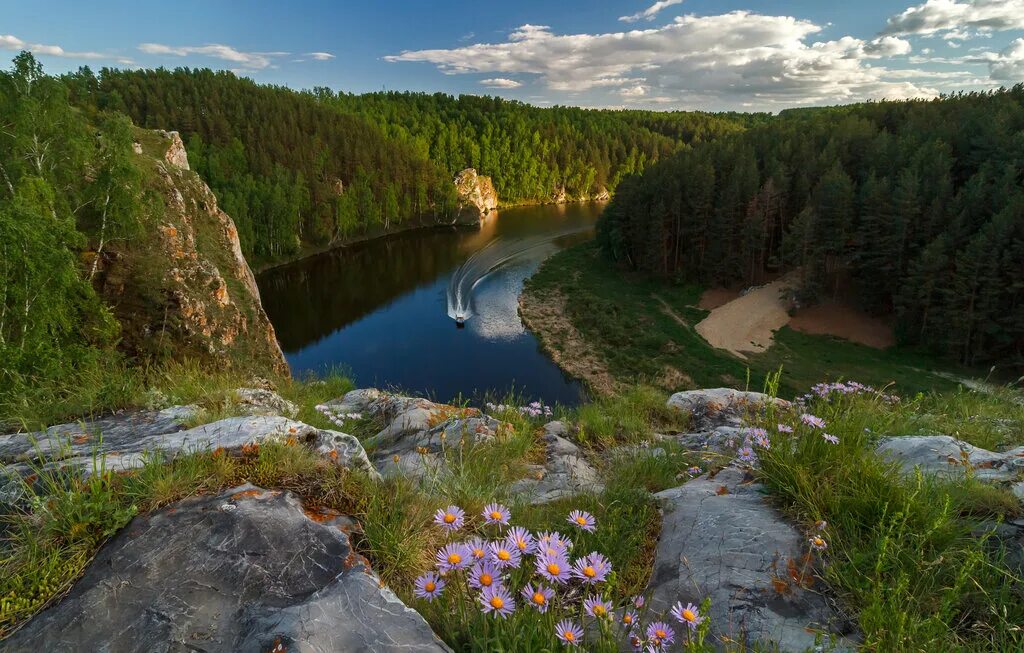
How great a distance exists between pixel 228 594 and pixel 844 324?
43.1 metres

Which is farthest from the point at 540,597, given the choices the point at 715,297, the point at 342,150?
the point at 342,150

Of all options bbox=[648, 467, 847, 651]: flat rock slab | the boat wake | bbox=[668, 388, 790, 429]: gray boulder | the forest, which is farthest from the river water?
bbox=[648, 467, 847, 651]: flat rock slab

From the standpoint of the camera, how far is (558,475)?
4.99m

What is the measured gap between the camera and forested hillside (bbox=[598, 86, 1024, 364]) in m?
28.9

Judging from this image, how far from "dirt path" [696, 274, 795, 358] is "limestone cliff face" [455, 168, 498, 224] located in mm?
54965

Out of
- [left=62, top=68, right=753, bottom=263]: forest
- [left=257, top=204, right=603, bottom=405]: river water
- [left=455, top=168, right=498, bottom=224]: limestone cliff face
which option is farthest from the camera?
[left=455, top=168, right=498, bottom=224]: limestone cliff face

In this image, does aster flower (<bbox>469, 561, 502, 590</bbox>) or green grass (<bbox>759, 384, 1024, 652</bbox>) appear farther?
green grass (<bbox>759, 384, 1024, 652</bbox>)

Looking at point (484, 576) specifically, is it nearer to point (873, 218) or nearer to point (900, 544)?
point (900, 544)

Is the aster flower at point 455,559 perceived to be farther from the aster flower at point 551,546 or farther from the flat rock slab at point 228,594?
the flat rock slab at point 228,594

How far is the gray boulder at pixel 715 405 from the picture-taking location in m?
7.13

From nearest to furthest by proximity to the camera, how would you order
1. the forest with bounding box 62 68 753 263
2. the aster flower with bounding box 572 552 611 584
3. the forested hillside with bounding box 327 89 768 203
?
1. the aster flower with bounding box 572 552 611 584
2. the forest with bounding box 62 68 753 263
3. the forested hillside with bounding box 327 89 768 203

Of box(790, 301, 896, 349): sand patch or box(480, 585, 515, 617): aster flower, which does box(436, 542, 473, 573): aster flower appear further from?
box(790, 301, 896, 349): sand patch

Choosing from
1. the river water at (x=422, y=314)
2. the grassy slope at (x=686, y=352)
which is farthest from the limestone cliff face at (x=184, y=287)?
the grassy slope at (x=686, y=352)

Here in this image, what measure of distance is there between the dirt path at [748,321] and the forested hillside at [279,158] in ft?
148
